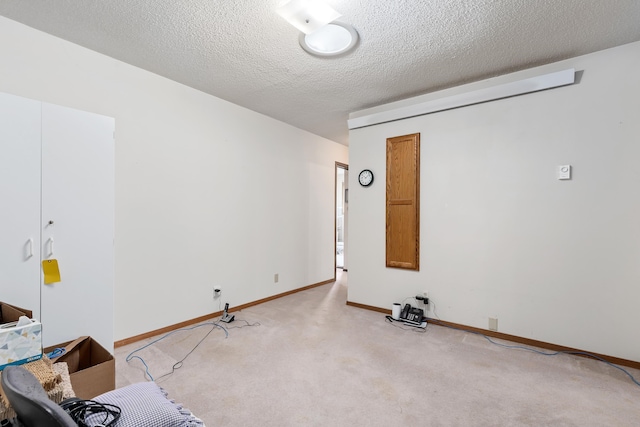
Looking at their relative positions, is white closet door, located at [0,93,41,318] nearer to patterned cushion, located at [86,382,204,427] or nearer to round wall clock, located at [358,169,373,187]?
patterned cushion, located at [86,382,204,427]

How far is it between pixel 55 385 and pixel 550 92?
4.00 meters

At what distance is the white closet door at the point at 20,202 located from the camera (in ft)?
5.84

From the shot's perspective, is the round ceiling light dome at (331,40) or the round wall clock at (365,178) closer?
the round ceiling light dome at (331,40)

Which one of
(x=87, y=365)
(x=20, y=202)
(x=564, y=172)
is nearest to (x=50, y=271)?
(x=20, y=202)

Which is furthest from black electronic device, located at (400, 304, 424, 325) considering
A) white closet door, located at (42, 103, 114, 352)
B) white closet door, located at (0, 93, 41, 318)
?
white closet door, located at (0, 93, 41, 318)

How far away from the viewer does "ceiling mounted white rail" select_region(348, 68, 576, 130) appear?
2559 mm

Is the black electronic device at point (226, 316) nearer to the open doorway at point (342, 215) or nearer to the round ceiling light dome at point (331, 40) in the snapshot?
the round ceiling light dome at point (331, 40)

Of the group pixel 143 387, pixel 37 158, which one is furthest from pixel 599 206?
Answer: pixel 37 158

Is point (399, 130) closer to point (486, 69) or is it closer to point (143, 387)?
point (486, 69)

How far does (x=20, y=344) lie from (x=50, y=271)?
739 mm

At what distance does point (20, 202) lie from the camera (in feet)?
6.02

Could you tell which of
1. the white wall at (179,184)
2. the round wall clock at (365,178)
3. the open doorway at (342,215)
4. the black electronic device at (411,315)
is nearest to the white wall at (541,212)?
the black electronic device at (411,315)

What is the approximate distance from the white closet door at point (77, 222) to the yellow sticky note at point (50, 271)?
3cm

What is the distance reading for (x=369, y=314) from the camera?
3.57 meters
